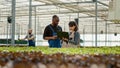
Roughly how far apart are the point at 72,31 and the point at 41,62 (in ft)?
17.1

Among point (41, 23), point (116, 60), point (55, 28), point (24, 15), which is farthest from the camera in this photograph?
point (41, 23)

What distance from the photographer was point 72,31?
6918 millimetres

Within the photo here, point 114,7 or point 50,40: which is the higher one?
point 114,7

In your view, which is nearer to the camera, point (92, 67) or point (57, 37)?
point (92, 67)

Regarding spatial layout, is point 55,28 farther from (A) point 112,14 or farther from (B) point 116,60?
(B) point 116,60

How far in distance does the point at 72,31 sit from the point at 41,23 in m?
38.5

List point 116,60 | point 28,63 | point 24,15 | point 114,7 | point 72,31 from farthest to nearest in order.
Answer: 1. point 24,15
2. point 72,31
3. point 114,7
4. point 116,60
5. point 28,63

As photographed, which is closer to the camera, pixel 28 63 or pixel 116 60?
pixel 28 63

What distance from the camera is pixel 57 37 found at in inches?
281

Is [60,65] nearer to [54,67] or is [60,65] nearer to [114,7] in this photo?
[54,67]

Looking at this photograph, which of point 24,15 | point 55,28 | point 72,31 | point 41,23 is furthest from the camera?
point 41,23

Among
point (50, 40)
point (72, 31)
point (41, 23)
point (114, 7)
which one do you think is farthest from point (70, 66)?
point (41, 23)

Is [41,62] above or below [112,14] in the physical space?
below

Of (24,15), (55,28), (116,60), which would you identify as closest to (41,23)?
(24,15)
